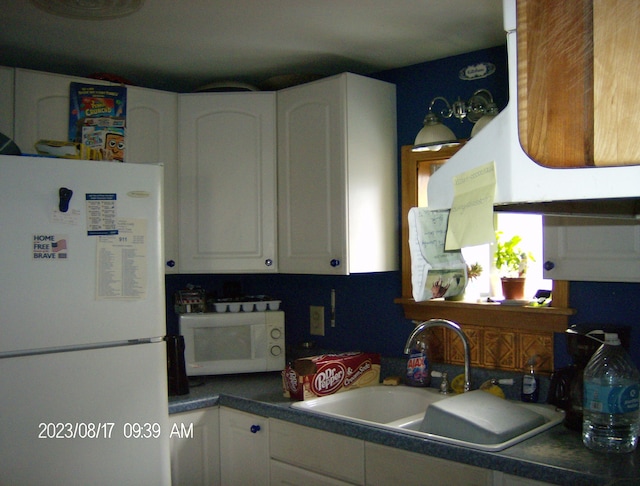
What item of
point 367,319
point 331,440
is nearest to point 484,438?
point 331,440

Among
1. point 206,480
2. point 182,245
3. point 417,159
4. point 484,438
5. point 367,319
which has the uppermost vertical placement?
point 417,159

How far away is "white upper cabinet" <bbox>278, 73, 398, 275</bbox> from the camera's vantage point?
2.55m

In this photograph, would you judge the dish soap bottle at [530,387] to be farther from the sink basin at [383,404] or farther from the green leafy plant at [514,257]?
the green leafy plant at [514,257]

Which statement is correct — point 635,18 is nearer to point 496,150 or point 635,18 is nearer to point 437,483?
point 496,150

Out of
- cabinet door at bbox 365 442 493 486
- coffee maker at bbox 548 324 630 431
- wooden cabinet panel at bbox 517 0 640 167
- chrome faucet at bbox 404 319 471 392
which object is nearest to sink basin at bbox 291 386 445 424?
chrome faucet at bbox 404 319 471 392

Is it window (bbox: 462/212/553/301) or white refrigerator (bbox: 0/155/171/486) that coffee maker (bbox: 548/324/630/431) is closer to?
window (bbox: 462/212/553/301)

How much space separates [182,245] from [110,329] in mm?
756

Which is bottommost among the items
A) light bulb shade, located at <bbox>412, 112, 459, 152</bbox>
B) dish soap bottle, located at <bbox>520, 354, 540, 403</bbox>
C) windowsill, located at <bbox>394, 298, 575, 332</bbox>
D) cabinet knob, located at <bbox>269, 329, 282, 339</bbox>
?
dish soap bottle, located at <bbox>520, 354, 540, 403</bbox>

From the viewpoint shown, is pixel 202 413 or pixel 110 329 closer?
pixel 110 329

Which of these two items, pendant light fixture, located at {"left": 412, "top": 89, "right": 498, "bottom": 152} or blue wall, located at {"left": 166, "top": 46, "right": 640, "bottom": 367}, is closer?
blue wall, located at {"left": 166, "top": 46, "right": 640, "bottom": 367}

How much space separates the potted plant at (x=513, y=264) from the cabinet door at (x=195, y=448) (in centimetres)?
120

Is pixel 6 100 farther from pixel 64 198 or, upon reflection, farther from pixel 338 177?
pixel 338 177

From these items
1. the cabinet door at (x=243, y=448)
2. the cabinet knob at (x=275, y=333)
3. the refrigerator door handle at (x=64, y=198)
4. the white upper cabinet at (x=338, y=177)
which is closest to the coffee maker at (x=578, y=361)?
the white upper cabinet at (x=338, y=177)

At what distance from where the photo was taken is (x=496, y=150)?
2.04 ft
